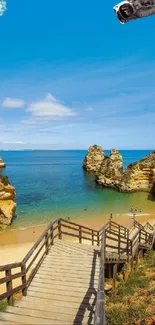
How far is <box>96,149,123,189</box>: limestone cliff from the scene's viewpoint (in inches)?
2297

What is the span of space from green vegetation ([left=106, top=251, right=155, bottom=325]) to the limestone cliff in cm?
4450

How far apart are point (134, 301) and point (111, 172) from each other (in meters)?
51.5

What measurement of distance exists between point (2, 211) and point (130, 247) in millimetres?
19746

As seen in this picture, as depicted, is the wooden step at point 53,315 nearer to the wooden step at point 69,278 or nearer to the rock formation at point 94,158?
the wooden step at point 69,278

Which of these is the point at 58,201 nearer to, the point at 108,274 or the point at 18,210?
the point at 18,210

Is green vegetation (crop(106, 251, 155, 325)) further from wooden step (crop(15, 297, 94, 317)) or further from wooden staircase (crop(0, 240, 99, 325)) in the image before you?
wooden step (crop(15, 297, 94, 317))

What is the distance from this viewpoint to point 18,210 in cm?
3784

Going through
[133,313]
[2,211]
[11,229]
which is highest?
[133,313]

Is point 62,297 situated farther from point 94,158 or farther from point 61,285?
point 94,158

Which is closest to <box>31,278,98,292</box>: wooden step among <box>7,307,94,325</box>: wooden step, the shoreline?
<box>7,307,94,325</box>: wooden step

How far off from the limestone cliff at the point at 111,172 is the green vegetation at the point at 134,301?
44.5 metres

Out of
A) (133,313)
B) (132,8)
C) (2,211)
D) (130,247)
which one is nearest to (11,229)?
(2,211)

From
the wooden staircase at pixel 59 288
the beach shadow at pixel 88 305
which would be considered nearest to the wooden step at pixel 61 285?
the wooden staircase at pixel 59 288

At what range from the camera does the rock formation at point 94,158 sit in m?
96.1
